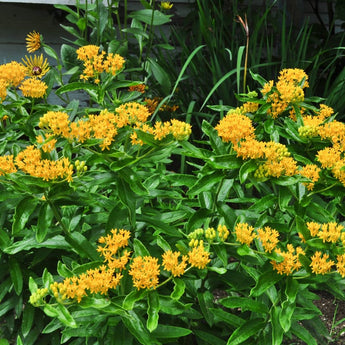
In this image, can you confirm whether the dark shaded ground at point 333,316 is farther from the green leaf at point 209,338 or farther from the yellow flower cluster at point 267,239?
the yellow flower cluster at point 267,239

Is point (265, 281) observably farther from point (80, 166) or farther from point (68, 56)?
point (68, 56)

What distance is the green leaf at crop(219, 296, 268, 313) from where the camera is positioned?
160 centimetres

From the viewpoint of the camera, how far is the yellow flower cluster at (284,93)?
1970 mm

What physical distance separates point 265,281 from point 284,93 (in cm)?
75

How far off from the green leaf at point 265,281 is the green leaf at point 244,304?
0.10 meters

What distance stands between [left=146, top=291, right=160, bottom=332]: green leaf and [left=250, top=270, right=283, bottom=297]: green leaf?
28cm

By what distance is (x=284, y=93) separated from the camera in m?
1.97

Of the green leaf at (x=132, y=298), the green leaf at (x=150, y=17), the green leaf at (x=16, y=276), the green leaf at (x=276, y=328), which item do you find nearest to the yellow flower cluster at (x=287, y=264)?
the green leaf at (x=276, y=328)

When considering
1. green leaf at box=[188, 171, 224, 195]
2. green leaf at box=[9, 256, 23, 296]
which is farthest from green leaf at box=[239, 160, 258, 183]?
green leaf at box=[9, 256, 23, 296]

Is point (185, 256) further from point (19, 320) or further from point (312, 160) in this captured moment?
point (19, 320)

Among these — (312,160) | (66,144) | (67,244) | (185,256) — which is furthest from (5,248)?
(312,160)

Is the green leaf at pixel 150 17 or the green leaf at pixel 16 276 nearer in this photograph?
the green leaf at pixel 16 276

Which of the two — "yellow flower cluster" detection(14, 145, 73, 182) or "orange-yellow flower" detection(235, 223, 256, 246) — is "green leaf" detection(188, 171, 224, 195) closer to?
"orange-yellow flower" detection(235, 223, 256, 246)

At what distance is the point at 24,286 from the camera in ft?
6.41
